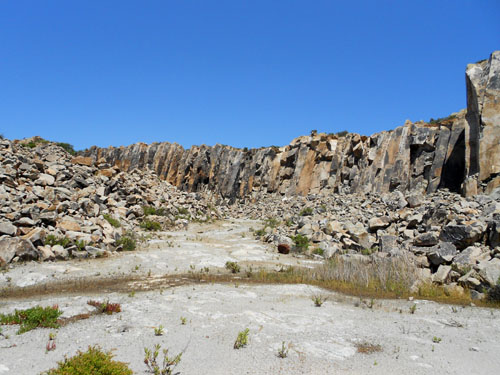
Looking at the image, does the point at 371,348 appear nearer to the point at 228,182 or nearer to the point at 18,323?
the point at 18,323

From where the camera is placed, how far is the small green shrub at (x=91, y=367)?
4590 millimetres

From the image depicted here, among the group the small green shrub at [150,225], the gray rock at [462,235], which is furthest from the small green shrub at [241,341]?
the small green shrub at [150,225]

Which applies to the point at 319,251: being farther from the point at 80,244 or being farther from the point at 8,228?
the point at 8,228

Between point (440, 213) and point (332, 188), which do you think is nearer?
point (440, 213)

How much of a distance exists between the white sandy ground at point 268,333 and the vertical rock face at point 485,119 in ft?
47.7

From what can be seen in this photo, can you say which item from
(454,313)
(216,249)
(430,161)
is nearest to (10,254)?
(216,249)

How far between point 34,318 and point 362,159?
29602mm

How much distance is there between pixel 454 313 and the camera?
27.9 ft

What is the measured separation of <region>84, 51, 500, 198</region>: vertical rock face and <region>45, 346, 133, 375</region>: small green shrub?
21556 millimetres

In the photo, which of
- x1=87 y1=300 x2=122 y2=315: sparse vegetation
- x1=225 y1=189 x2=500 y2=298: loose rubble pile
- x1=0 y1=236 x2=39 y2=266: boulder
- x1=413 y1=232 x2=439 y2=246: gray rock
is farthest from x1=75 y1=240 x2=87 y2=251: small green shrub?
x1=413 y1=232 x2=439 y2=246: gray rock

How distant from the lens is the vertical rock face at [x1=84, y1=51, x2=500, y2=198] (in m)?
20.7

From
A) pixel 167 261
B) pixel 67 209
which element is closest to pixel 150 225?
pixel 67 209

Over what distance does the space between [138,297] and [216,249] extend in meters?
8.61

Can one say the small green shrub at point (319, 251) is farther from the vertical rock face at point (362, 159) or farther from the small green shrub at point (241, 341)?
the small green shrub at point (241, 341)
